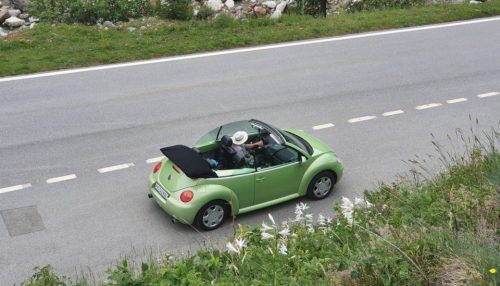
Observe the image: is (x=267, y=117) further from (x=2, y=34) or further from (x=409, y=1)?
(x=409, y=1)

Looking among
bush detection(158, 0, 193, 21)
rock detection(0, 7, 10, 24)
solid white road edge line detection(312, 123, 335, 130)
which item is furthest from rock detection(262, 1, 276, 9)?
solid white road edge line detection(312, 123, 335, 130)

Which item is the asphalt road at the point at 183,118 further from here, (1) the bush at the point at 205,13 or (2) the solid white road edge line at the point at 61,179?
(1) the bush at the point at 205,13

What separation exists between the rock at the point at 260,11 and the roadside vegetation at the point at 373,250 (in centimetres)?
1499

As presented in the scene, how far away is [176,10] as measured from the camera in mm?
20453

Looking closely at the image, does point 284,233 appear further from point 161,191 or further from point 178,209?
point 161,191

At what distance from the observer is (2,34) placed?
18859 mm

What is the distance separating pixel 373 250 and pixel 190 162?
4.51 metres

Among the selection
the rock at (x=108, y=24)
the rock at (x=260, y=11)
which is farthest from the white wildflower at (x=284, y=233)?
the rock at (x=260, y=11)

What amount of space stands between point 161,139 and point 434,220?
6.88 m

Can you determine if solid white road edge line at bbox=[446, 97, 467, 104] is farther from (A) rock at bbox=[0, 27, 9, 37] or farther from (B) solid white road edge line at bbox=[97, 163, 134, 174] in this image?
(A) rock at bbox=[0, 27, 9, 37]

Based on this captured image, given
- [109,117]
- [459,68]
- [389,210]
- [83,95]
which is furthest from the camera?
[459,68]

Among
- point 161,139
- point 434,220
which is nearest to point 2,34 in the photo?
point 161,139

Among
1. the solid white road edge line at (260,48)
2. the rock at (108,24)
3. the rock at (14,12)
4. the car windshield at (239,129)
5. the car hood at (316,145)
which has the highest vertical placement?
the rock at (14,12)

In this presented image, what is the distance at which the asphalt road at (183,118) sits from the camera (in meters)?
9.83
